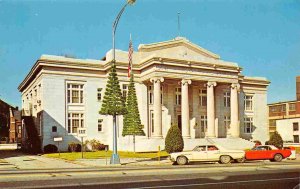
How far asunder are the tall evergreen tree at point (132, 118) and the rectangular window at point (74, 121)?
621 centimetres

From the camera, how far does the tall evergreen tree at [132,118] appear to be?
4581cm

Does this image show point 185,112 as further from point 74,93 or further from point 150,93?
point 74,93

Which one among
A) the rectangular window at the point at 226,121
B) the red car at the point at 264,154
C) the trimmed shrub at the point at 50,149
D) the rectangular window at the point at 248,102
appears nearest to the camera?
the red car at the point at 264,154

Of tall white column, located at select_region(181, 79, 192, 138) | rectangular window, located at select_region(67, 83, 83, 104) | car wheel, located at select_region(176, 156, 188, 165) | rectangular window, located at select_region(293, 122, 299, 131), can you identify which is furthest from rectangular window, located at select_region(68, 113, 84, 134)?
rectangular window, located at select_region(293, 122, 299, 131)

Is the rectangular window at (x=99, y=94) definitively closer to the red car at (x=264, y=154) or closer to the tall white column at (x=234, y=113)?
the tall white column at (x=234, y=113)

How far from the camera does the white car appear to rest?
26.3 metres

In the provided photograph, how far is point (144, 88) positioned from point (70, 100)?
415 inches

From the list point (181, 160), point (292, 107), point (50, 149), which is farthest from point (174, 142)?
point (292, 107)

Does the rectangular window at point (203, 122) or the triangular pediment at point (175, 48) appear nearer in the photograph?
the triangular pediment at point (175, 48)

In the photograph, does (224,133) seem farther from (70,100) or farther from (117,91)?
(117,91)

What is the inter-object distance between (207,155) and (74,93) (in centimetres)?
2725

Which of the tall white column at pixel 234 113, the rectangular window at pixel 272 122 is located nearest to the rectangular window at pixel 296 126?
the rectangular window at pixel 272 122

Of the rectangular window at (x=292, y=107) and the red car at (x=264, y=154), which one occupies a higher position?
the rectangular window at (x=292, y=107)

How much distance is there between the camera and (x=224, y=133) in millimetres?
56938
